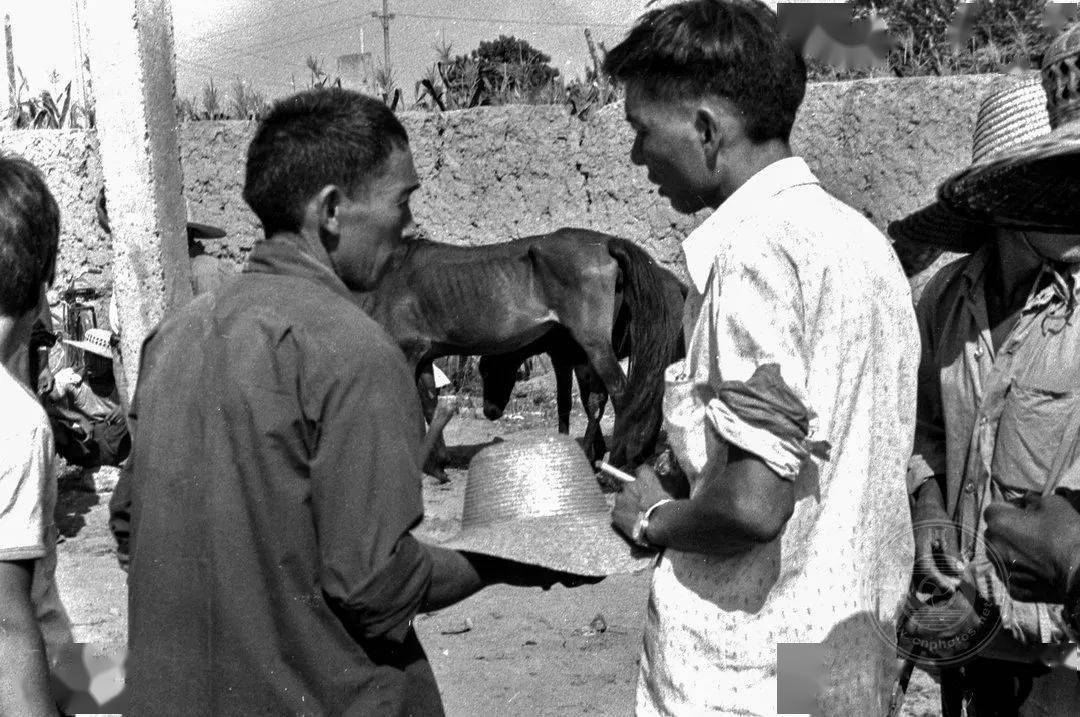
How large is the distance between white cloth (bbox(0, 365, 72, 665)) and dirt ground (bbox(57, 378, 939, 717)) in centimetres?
254

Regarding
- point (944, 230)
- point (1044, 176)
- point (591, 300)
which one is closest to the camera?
point (1044, 176)

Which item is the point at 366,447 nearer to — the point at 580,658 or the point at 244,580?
the point at 244,580

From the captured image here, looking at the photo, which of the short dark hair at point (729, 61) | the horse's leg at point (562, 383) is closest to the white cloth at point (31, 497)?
the short dark hair at point (729, 61)

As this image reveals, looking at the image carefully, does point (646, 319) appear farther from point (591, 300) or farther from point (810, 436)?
point (810, 436)

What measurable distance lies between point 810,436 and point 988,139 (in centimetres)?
135

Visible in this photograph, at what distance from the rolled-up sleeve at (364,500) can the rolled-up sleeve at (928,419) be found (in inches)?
58.8

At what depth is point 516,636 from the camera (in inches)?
209

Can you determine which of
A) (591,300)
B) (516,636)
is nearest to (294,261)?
(516,636)

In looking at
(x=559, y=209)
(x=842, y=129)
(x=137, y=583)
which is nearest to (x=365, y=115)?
(x=137, y=583)

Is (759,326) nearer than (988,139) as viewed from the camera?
Yes

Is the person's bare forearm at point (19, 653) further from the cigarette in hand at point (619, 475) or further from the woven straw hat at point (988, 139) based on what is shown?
the woven straw hat at point (988, 139)

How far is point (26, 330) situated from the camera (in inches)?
84.7

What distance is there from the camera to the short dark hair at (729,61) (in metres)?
1.81

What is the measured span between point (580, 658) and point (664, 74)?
11.5ft
